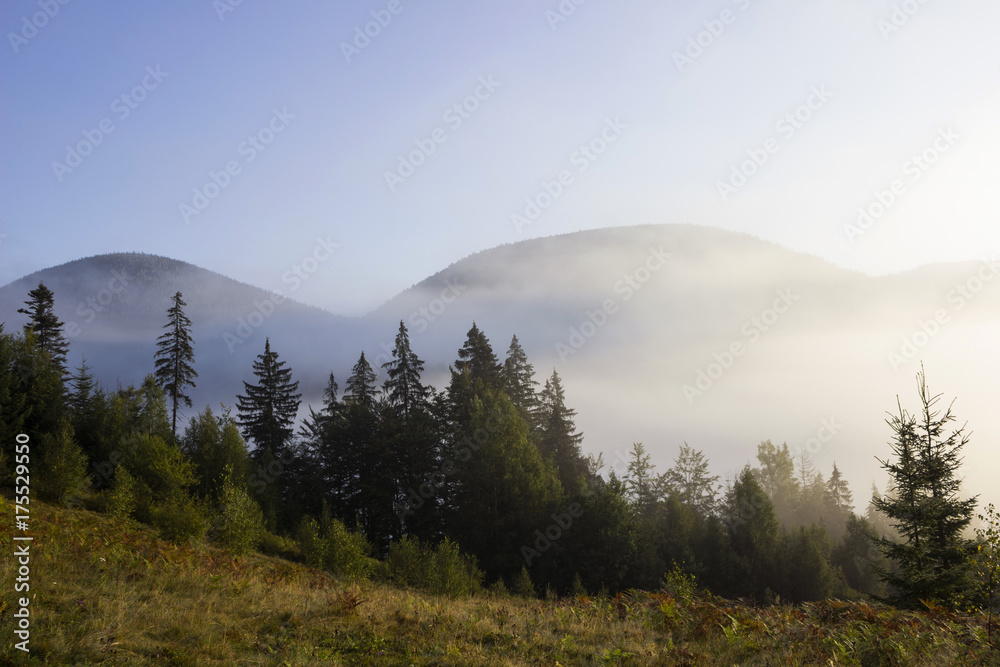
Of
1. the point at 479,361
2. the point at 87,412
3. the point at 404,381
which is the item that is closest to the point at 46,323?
the point at 87,412

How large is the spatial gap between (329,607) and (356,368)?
180 ft

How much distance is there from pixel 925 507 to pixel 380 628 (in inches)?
878

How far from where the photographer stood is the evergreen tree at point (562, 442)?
60719 mm

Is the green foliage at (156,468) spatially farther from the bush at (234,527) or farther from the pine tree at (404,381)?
the pine tree at (404,381)

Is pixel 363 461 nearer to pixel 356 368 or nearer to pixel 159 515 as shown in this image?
pixel 356 368

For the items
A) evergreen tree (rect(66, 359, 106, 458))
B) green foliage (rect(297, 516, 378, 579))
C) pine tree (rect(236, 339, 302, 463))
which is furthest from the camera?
pine tree (rect(236, 339, 302, 463))

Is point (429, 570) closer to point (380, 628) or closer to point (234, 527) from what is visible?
point (234, 527)

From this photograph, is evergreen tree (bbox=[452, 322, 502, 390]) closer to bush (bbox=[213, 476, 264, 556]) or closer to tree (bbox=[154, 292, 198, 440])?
tree (bbox=[154, 292, 198, 440])

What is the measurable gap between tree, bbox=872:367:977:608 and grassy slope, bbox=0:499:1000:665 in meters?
10.7

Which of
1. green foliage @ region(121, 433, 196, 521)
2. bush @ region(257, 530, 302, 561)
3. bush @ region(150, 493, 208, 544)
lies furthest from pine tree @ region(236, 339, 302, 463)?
bush @ region(150, 493, 208, 544)

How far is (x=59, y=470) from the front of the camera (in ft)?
92.4

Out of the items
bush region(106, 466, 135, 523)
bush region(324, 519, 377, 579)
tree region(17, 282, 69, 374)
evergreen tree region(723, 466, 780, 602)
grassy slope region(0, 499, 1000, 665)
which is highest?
tree region(17, 282, 69, 374)

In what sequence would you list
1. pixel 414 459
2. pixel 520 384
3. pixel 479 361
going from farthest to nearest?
pixel 520 384, pixel 479 361, pixel 414 459

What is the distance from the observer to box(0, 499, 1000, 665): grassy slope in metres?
8.62
